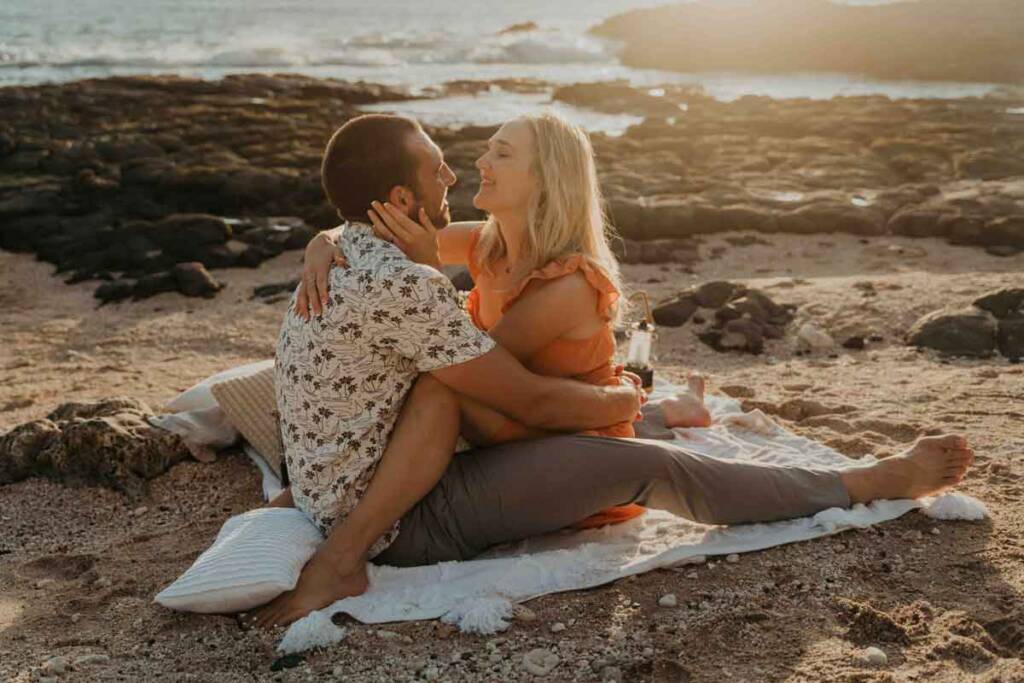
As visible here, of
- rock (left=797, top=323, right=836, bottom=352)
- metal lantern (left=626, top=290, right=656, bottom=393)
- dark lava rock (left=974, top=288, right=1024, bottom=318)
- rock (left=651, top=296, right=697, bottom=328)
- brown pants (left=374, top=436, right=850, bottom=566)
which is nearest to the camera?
brown pants (left=374, top=436, right=850, bottom=566)

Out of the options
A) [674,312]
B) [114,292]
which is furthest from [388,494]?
[114,292]

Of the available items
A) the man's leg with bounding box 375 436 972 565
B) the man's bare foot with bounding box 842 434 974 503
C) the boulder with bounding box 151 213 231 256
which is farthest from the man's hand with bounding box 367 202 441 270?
the boulder with bounding box 151 213 231 256

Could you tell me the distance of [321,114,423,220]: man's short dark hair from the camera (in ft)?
11.0

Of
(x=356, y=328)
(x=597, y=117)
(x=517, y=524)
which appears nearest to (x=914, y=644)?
(x=517, y=524)

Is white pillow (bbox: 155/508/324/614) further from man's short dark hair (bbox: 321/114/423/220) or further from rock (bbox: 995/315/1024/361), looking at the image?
rock (bbox: 995/315/1024/361)

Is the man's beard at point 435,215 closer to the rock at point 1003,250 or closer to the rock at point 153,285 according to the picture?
the rock at point 153,285

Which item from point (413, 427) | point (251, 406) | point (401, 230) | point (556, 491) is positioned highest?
point (401, 230)

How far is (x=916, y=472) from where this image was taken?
3963 mm

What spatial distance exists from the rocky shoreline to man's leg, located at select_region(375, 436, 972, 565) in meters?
6.28

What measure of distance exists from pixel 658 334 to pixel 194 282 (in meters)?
4.55

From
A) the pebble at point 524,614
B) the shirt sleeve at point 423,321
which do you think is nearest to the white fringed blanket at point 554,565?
the pebble at point 524,614

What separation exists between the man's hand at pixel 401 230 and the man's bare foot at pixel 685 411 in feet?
6.75

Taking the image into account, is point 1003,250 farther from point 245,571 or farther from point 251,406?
point 245,571

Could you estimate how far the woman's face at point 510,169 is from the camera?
385 centimetres
